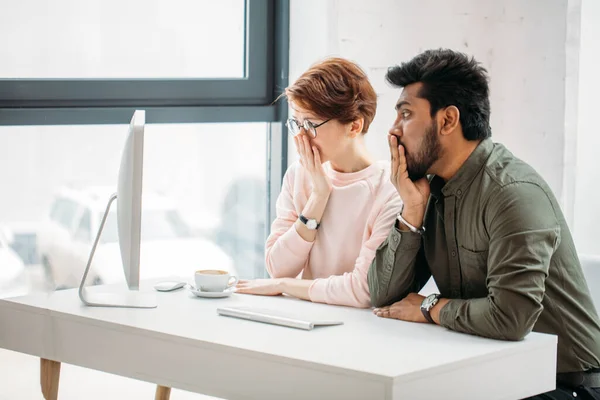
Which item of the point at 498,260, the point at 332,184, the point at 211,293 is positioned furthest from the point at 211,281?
the point at 498,260

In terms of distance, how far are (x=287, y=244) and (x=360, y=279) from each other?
0.99ft

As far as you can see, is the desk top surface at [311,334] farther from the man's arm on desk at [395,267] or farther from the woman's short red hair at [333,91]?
the woman's short red hair at [333,91]

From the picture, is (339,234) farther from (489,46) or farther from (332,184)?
(489,46)

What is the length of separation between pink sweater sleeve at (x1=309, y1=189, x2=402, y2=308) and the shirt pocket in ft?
0.86

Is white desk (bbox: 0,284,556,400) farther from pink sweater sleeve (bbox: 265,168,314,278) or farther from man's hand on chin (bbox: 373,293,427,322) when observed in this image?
pink sweater sleeve (bbox: 265,168,314,278)

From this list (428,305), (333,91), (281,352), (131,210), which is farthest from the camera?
(333,91)

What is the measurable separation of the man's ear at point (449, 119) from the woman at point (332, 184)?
30 centimetres

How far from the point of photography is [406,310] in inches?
80.4

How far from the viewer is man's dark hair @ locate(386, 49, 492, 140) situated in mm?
2049

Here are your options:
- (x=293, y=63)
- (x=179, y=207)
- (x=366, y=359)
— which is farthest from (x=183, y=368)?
(x=293, y=63)

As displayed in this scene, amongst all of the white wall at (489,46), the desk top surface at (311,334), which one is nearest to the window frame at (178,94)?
the white wall at (489,46)

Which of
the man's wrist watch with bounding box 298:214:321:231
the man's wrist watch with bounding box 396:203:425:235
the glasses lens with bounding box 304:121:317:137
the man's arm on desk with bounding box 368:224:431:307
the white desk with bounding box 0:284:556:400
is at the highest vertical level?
the glasses lens with bounding box 304:121:317:137

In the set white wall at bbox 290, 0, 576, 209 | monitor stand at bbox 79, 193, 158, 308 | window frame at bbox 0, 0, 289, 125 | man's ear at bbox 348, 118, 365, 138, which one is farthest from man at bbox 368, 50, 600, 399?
window frame at bbox 0, 0, 289, 125

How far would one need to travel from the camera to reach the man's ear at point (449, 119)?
2045 mm
